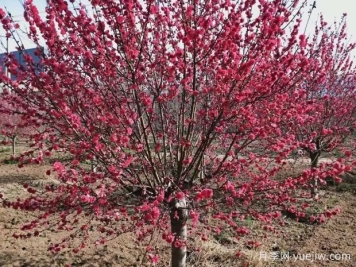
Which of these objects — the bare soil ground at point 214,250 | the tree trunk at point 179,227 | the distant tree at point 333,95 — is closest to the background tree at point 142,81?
the tree trunk at point 179,227

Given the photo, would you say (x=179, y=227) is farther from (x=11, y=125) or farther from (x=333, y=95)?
(x=333, y=95)

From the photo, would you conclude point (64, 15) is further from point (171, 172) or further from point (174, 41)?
point (171, 172)

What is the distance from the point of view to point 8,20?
2842 millimetres

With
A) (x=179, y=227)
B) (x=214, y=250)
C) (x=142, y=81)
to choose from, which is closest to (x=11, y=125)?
(x=142, y=81)

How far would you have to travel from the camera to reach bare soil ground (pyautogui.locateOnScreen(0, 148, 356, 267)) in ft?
16.4

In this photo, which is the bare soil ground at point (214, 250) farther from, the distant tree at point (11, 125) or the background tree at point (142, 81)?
the background tree at point (142, 81)

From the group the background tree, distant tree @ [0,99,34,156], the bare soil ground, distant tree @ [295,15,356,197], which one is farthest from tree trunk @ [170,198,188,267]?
distant tree @ [295,15,356,197]

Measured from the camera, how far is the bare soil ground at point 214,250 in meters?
4.99

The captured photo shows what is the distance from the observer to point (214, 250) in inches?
214

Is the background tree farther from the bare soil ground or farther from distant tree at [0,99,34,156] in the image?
the bare soil ground

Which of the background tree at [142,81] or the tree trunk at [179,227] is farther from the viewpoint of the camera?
the tree trunk at [179,227]

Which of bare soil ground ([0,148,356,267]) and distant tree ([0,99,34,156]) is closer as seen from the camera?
distant tree ([0,99,34,156])

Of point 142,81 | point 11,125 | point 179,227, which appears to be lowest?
point 179,227

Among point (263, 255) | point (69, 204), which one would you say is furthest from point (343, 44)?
point (69, 204)
